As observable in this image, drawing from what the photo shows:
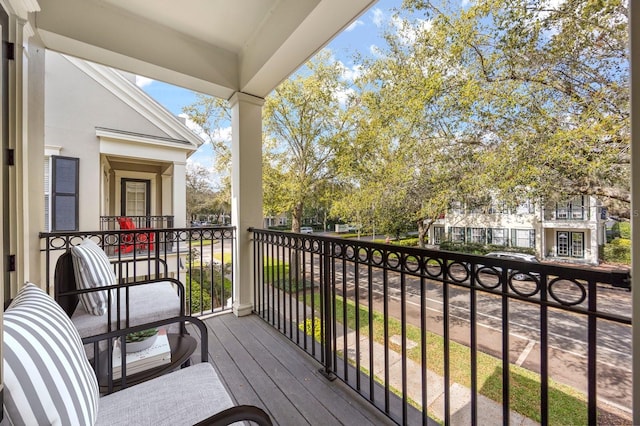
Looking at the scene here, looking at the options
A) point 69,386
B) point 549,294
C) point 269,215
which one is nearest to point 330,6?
point 549,294

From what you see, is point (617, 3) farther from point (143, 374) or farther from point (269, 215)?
point (269, 215)

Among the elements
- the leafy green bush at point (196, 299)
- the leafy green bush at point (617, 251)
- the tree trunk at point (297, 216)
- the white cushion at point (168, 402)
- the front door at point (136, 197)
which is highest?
the front door at point (136, 197)

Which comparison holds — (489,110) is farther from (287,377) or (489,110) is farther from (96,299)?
(96,299)

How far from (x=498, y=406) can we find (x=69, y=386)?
14.6ft

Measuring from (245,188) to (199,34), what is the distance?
Answer: 61.7 inches

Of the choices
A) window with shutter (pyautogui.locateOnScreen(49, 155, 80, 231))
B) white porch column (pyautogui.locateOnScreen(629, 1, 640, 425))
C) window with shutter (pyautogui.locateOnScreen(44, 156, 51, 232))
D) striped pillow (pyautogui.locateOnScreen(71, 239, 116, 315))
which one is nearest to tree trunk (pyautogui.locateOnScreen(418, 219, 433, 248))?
white porch column (pyautogui.locateOnScreen(629, 1, 640, 425))

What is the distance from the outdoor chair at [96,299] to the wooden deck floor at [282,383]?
1.74 ft

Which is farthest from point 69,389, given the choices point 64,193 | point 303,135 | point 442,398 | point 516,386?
point 303,135

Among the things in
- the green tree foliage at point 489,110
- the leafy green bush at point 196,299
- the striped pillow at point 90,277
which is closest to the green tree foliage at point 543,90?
the green tree foliage at point 489,110

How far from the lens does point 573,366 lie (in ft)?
13.6

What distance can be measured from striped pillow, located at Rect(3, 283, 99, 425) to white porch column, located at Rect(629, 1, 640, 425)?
69.9 inches

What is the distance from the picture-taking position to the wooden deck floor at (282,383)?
1615 millimetres

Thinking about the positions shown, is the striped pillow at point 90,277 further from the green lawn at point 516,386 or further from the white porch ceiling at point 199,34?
the green lawn at point 516,386

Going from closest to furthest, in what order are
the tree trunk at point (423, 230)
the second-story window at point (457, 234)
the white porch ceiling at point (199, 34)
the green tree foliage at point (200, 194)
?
the white porch ceiling at point (199, 34) → the second-story window at point (457, 234) → the tree trunk at point (423, 230) → the green tree foliage at point (200, 194)
